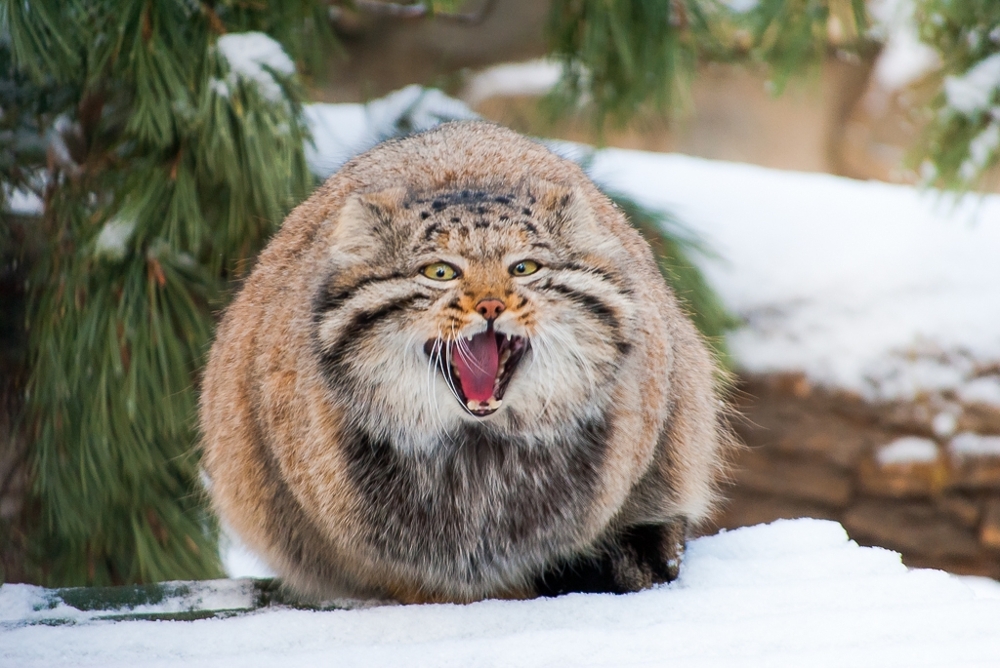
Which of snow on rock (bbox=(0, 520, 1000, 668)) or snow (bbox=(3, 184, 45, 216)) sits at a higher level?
snow on rock (bbox=(0, 520, 1000, 668))

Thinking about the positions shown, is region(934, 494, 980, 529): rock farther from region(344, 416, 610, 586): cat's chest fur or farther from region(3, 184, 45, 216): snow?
region(3, 184, 45, 216): snow

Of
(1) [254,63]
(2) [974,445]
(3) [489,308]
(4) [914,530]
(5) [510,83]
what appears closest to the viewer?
(3) [489,308]

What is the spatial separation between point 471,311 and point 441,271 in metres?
0.13

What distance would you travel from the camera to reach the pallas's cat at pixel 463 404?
2.02 meters

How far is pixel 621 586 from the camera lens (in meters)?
2.36

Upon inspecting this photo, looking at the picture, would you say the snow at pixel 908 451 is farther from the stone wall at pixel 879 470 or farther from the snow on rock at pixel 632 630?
the snow on rock at pixel 632 630

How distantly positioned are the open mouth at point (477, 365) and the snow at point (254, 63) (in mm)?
2029

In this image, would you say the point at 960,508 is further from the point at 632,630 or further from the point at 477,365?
the point at 477,365

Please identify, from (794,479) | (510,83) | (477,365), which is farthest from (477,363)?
(510,83)

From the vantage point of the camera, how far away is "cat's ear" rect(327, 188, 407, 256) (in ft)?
6.98

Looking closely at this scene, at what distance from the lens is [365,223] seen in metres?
2.14

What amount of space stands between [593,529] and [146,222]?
224 cm

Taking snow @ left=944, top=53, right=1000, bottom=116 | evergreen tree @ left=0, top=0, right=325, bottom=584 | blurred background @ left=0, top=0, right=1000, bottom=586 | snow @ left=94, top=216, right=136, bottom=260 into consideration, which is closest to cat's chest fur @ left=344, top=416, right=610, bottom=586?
blurred background @ left=0, top=0, right=1000, bottom=586

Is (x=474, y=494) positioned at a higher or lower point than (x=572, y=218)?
lower
